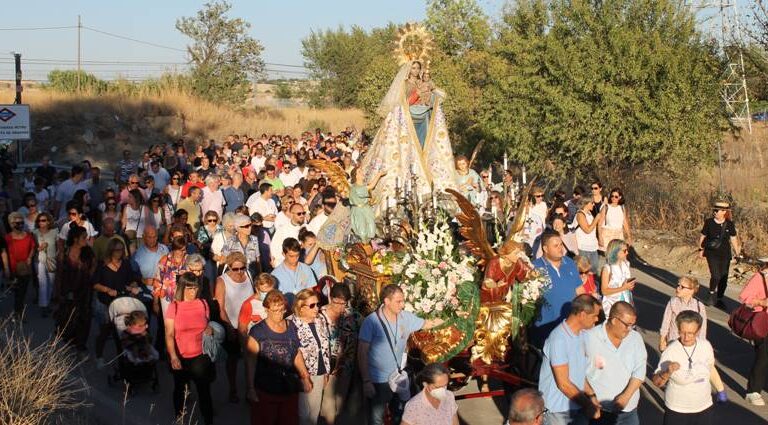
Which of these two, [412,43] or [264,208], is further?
[264,208]

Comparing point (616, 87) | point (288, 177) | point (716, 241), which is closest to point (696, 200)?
point (616, 87)

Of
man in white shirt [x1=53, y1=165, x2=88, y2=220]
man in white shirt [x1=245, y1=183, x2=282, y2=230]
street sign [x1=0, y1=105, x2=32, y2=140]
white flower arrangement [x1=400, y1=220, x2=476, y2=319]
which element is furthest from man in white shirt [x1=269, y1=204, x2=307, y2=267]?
street sign [x1=0, y1=105, x2=32, y2=140]

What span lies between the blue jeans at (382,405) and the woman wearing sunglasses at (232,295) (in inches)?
86.6

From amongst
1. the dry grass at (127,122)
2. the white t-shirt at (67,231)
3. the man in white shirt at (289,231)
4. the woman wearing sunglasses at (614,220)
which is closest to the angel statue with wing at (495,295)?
the man in white shirt at (289,231)

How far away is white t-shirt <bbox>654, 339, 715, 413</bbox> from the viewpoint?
7684 mm

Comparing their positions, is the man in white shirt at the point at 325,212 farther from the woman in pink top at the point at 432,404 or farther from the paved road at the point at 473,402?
the woman in pink top at the point at 432,404

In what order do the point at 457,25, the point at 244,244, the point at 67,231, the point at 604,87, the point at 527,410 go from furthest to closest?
the point at 457,25 → the point at 604,87 → the point at 67,231 → the point at 244,244 → the point at 527,410

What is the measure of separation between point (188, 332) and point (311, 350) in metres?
1.37

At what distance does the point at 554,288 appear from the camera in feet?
31.0

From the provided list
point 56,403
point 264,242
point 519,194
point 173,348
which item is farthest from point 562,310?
point 264,242

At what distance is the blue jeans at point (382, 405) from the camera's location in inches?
317

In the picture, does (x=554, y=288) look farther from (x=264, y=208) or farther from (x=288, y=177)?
(x=288, y=177)

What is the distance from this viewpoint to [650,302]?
15203 mm

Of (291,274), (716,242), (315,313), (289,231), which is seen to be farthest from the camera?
(716,242)
